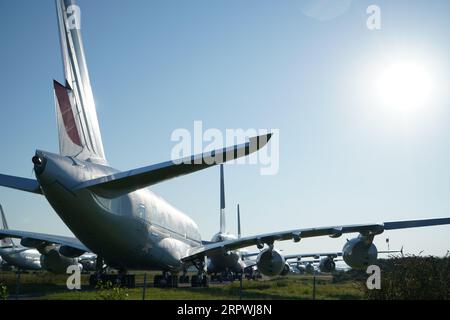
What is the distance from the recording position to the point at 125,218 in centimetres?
2062

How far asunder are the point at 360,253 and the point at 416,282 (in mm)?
8555

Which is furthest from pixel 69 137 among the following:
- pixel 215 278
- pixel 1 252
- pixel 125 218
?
pixel 1 252

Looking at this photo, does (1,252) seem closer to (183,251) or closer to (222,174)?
(222,174)

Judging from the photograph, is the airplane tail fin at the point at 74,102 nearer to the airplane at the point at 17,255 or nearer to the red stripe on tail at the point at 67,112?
the red stripe on tail at the point at 67,112

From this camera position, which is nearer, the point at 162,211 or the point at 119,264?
the point at 119,264

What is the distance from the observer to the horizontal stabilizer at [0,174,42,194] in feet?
50.2

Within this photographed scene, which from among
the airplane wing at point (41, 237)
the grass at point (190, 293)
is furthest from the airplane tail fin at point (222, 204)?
the airplane wing at point (41, 237)

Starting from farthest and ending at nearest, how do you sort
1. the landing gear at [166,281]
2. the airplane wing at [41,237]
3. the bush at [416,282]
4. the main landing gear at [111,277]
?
the landing gear at [166,281], the airplane wing at [41,237], the main landing gear at [111,277], the bush at [416,282]

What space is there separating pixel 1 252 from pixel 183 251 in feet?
104

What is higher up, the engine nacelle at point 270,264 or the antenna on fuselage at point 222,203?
the antenna on fuselage at point 222,203

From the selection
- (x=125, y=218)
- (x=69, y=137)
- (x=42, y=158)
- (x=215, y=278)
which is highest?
(x=69, y=137)

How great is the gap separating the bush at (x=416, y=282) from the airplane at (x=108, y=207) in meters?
6.93

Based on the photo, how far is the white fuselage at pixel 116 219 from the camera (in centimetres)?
1656

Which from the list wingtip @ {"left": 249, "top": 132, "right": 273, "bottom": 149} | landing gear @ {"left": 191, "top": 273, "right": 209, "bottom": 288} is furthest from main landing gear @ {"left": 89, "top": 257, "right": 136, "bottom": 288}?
wingtip @ {"left": 249, "top": 132, "right": 273, "bottom": 149}
